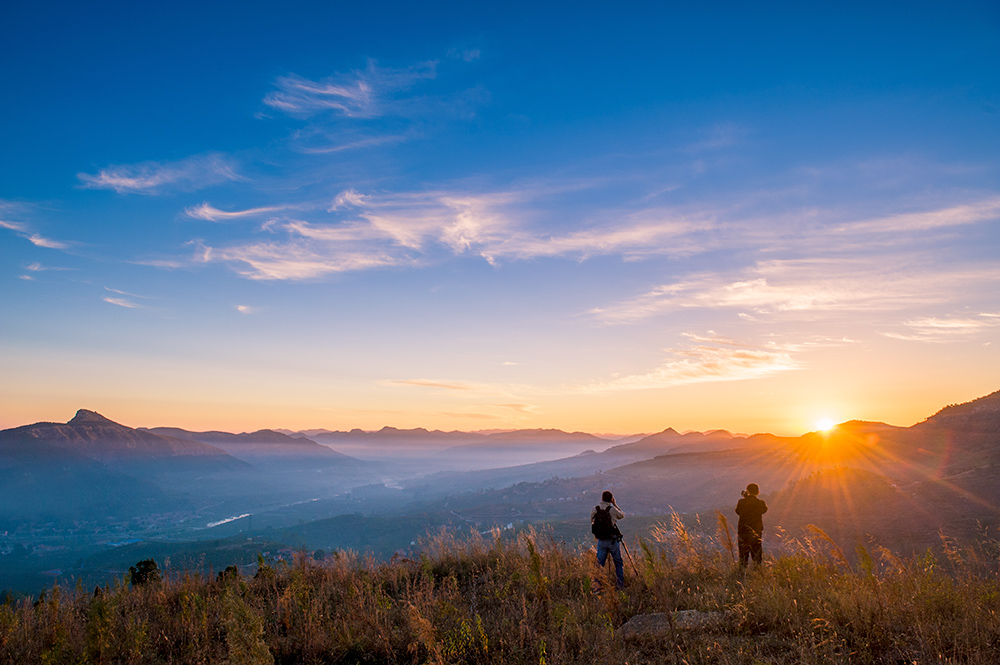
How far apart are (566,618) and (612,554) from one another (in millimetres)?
3371

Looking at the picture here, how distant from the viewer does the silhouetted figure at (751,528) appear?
9.23 m

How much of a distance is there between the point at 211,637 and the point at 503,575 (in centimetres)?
497

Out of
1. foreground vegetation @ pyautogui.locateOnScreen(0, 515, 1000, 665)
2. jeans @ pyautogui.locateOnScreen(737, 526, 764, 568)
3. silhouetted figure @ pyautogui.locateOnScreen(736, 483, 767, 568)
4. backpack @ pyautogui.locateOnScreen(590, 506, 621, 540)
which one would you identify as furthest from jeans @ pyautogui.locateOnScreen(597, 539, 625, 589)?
jeans @ pyautogui.locateOnScreen(737, 526, 764, 568)

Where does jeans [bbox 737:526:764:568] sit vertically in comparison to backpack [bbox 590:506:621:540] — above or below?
below

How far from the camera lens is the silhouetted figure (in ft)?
30.3

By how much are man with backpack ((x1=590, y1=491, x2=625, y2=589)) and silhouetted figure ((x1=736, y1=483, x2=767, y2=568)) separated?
2294 mm

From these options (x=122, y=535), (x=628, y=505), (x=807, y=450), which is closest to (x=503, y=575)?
(x=628, y=505)

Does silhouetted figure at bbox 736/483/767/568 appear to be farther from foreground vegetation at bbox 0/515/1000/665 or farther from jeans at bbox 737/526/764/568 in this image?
foreground vegetation at bbox 0/515/1000/665

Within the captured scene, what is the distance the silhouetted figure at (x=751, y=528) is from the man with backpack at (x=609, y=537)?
2294 mm

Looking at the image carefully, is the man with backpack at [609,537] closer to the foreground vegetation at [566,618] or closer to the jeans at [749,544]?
the foreground vegetation at [566,618]

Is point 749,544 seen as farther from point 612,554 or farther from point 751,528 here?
point 612,554

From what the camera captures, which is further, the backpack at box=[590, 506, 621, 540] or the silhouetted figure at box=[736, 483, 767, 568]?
the silhouetted figure at box=[736, 483, 767, 568]

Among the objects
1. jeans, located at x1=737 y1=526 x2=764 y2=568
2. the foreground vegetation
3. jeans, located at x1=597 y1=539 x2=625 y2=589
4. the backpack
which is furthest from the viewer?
jeans, located at x1=737 y1=526 x2=764 y2=568

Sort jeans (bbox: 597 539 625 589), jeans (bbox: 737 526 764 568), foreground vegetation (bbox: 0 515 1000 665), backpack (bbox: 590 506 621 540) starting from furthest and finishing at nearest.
→ 1. jeans (bbox: 737 526 764 568)
2. backpack (bbox: 590 506 621 540)
3. jeans (bbox: 597 539 625 589)
4. foreground vegetation (bbox: 0 515 1000 665)
